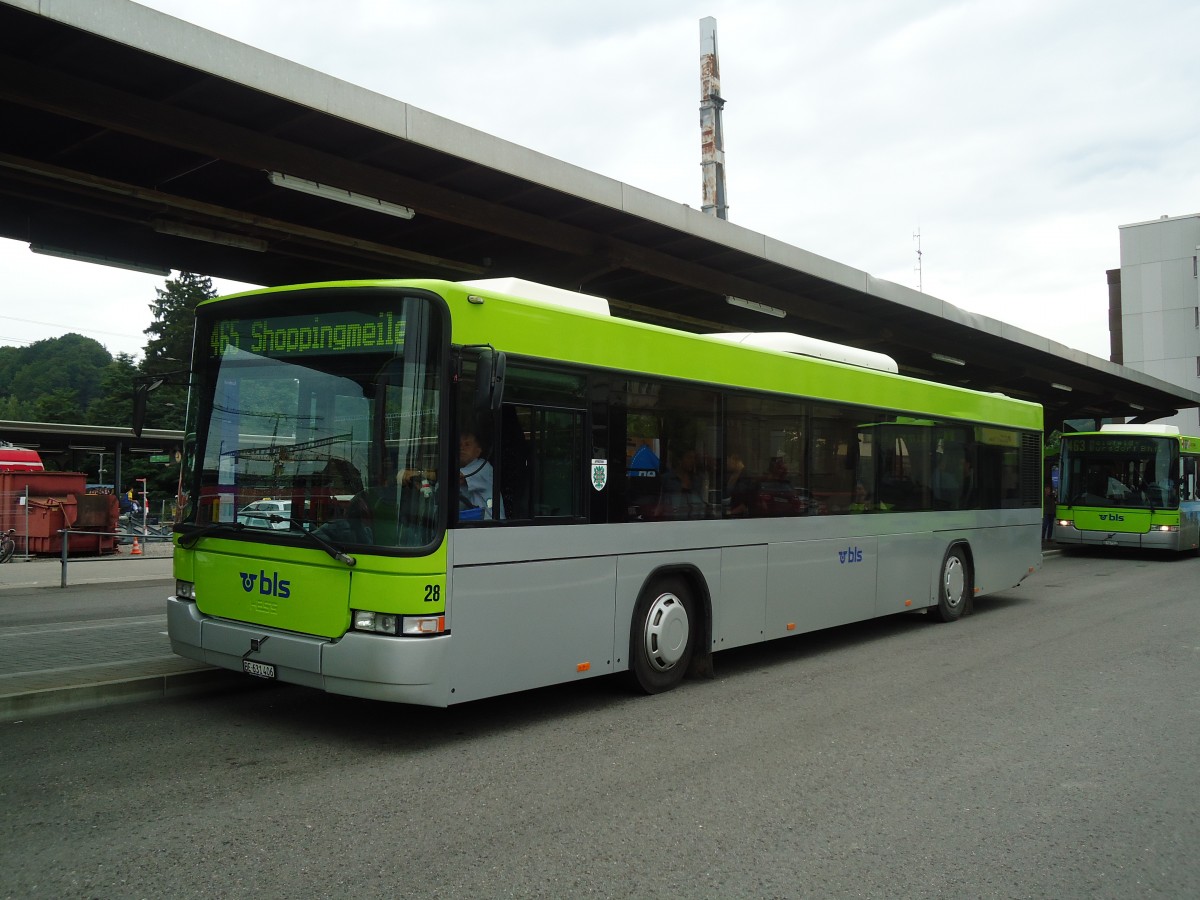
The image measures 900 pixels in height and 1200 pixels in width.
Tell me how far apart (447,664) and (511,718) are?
1.23 metres

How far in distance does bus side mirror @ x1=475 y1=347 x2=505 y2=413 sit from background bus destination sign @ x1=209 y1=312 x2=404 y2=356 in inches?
21.6

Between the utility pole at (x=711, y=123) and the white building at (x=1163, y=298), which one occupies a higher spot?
the utility pole at (x=711, y=123)

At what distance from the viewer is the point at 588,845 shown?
4.60 m

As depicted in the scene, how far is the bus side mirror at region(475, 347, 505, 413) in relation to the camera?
601 cm

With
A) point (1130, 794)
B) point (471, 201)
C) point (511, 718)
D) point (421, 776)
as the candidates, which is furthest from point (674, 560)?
point (471, 201)

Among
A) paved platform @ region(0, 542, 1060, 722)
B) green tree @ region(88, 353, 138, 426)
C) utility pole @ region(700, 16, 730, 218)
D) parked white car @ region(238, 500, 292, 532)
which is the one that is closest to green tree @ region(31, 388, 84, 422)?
green tree @ region(88, 353, 138, 426)

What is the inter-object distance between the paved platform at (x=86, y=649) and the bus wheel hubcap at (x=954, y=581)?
27.9 ft

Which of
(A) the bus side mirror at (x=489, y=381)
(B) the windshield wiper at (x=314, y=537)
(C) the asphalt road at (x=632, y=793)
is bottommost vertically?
(C) the asphalt road at (x=632, y=793)

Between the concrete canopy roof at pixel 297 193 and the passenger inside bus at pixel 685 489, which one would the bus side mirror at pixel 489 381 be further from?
the concrete canopy roof at pixel 297 193

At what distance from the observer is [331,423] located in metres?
6.27

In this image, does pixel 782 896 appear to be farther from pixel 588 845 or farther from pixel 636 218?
pixel 636 218

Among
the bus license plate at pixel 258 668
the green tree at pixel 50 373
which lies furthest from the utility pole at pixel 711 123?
the green tree at pixel 50 373

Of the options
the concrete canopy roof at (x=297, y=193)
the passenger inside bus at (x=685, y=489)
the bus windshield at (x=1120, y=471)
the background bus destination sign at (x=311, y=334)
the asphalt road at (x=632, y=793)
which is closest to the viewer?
the asphalt road at (x=632, y=793)

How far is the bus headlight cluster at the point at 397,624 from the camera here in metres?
6.02
